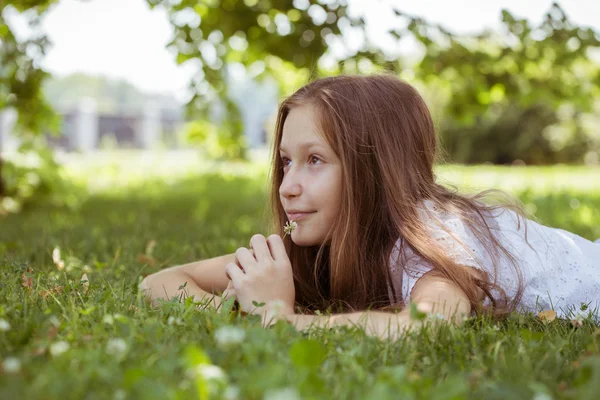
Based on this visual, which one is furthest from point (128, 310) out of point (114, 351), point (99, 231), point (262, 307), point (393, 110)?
point (99, 231)

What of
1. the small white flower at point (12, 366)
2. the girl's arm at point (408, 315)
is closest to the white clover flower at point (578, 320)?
the girl's arm at point (408, 315)

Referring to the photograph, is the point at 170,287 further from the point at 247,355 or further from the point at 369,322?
the point at 247,355

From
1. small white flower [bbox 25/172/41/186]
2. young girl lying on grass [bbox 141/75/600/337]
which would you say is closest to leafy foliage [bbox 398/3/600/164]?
young girl lying on grass [bbox 141/75/600/337]

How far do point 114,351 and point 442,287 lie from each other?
1.01 m

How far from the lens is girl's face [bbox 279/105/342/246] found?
217cm

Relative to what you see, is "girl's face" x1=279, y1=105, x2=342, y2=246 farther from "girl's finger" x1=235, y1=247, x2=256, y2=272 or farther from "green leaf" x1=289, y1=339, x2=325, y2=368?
"green leaf" x1=289, y1=339, x2=325, y2=368

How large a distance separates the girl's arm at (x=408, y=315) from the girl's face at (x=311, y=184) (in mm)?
419

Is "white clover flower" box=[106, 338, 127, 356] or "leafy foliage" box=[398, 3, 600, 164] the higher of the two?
"leafy foliage" box=[398, 3, 600, 164]

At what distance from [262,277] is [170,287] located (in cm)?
49

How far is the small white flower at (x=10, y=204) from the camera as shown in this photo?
21.3ft

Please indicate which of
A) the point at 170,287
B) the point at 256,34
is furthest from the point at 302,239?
the point at 256,34

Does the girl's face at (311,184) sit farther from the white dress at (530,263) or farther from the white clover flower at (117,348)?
the white clover flower at (117,348)

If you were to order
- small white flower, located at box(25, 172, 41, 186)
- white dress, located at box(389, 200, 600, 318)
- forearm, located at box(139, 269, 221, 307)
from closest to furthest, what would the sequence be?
white dress, located at box(389, 200, 600, 318)
forearm, located at box(139, 269, 221, 307)
small white flower, located at box(25, 172, 41, 186)

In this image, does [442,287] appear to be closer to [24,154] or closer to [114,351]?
[114,351]
